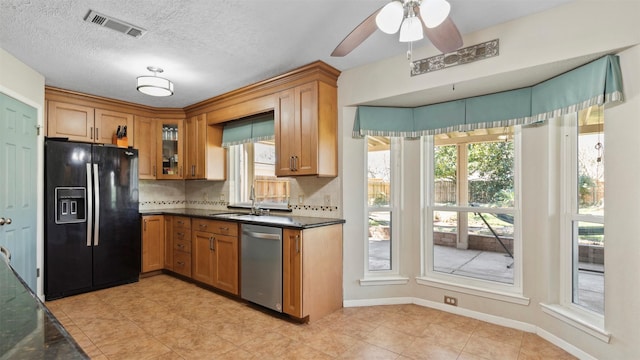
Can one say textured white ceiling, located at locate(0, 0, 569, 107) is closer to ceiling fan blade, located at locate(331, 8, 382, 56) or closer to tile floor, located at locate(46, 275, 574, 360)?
ceiling fan blade, located at locate(331, 8, 382, 56)

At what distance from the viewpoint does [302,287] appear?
9.14 ft

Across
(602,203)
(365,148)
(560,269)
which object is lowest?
(560,269)

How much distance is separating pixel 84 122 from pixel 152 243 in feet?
5.84

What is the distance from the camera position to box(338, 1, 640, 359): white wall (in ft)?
6.46

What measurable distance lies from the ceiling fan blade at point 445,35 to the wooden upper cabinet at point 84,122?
4189mm

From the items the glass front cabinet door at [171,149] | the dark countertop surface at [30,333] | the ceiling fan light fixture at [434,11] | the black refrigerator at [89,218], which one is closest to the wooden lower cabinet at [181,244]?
the black refrigerator at [89,218]

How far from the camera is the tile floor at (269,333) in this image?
2.33 m

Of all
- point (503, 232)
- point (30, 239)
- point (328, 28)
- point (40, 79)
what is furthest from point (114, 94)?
Result: point (503, 232)

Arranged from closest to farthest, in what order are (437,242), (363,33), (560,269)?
(363,33), (560,269), (437,242)

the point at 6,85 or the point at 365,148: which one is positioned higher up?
the point at 6,85

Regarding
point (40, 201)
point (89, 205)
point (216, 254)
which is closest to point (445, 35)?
point (216, 254)

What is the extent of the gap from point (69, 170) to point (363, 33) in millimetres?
3568

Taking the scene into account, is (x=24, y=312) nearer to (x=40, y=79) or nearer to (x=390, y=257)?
(x=390, y=257)

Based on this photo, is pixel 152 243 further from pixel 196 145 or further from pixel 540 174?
pixel 540 174
